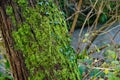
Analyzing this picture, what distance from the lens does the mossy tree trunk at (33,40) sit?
1105 millimetres

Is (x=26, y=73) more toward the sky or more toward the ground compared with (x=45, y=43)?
more toward the ground

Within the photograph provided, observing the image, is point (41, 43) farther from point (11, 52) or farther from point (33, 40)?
point (11, 52)

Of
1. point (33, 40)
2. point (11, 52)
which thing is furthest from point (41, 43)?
point (11, 52)

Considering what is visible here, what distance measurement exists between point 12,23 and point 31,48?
125mm

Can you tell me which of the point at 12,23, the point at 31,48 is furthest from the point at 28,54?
the point at 12,23

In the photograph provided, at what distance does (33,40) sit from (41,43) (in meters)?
0.03

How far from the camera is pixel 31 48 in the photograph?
3.67 ft

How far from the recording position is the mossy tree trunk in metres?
1.11

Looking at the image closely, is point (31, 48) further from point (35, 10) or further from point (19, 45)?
point (35, 10)

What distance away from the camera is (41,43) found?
112 centimetres

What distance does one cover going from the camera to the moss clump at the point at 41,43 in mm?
1112

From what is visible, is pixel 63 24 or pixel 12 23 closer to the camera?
pixel 12 23

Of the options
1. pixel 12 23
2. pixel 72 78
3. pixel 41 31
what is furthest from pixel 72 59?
pixel 12 23

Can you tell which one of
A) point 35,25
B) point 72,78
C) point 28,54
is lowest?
point 72,78
